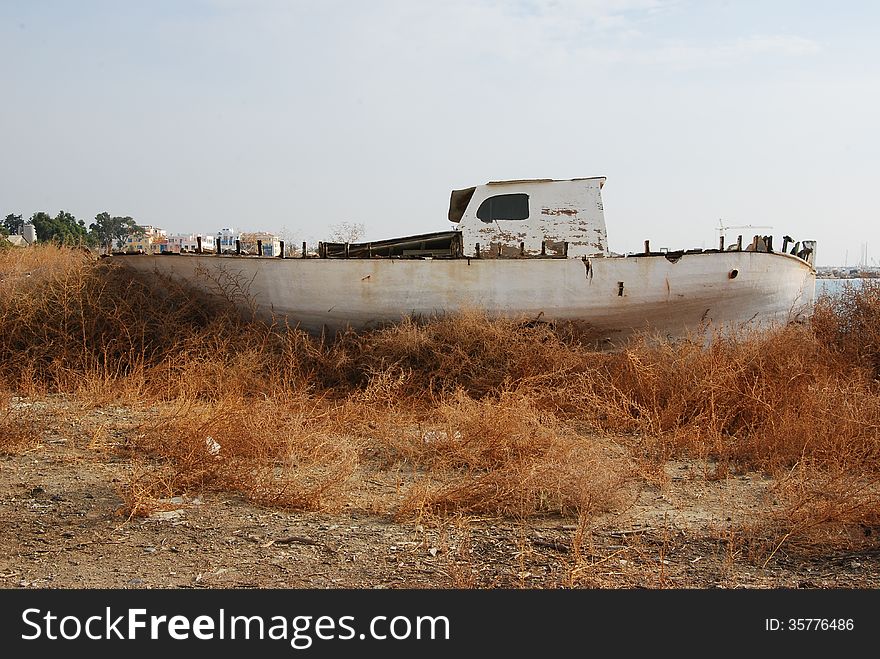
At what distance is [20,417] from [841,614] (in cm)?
689

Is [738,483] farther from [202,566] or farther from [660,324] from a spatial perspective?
[660,324]

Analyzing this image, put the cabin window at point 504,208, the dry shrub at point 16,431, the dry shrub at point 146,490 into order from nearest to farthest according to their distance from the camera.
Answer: the dry shrub at point 146,490, the dry shrub at point 16,431, the cabin window at point 504,208

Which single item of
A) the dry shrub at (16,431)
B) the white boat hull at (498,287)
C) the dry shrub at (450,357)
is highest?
the white boat hull at (498,287)

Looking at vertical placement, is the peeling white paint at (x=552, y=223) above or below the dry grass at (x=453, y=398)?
above

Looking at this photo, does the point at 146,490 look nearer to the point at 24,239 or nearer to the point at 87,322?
the point at 87,322

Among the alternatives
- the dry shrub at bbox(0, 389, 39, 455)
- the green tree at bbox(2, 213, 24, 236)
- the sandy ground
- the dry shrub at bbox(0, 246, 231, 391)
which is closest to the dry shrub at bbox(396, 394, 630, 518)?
the sandy ground

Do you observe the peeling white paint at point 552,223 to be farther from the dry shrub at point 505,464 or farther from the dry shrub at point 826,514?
the dry shrub at point 826,514

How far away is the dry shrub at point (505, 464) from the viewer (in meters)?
5.38

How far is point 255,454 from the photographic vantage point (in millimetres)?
6312

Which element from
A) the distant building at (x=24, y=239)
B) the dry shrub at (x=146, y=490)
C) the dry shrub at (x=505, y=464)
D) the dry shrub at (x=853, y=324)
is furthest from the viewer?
the distant building at (x=24, y=239)

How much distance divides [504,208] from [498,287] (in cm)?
164

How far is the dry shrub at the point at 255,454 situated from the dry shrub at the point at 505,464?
2.11 ft

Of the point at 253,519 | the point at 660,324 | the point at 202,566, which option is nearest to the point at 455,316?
the point at 660,324

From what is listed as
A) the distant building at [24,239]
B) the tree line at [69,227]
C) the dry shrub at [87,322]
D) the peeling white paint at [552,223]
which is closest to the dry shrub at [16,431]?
the dry shrub at [87,322]
